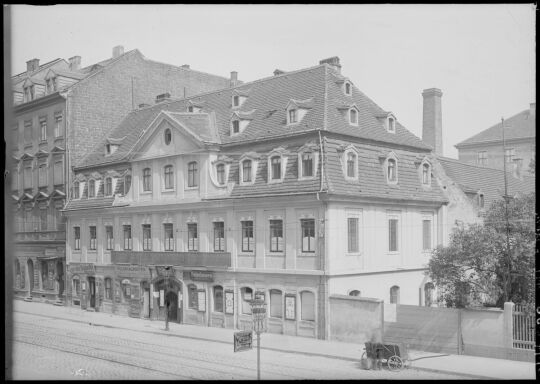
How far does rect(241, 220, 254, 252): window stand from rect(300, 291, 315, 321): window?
3761 mm

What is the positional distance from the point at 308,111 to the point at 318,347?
1132 centimetres

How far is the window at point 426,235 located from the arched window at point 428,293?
1.97 meters

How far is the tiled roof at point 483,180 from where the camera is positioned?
37.2m

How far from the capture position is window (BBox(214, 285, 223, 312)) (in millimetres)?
33719

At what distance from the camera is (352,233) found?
101 ft

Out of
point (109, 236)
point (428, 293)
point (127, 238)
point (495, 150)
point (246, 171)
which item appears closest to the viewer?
point (246, 171)

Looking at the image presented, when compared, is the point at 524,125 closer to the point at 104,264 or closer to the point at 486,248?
the point at 486,248

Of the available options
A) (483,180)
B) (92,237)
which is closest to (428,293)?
(483,180)

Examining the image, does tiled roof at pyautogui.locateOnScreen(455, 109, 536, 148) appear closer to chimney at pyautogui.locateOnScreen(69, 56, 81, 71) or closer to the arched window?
the arched window

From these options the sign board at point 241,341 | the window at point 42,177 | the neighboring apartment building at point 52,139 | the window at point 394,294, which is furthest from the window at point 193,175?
the sign board at point 241,341

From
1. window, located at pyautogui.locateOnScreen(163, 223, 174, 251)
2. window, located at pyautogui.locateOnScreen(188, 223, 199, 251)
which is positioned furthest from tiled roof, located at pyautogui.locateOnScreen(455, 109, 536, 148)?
window, located at pyautogui.locateOnScreen(163, 223, 174, 251)

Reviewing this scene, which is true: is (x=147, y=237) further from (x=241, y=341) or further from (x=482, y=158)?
(x=482, y=158)

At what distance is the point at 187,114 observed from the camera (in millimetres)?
35562

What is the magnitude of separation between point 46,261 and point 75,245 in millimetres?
3005
